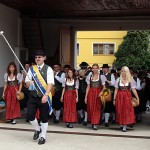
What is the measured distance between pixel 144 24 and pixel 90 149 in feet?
31.8

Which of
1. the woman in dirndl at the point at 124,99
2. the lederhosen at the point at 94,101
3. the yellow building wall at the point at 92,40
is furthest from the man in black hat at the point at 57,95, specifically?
the yellow building wall at the point at 92,40

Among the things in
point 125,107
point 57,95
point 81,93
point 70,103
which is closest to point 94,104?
point 70,103

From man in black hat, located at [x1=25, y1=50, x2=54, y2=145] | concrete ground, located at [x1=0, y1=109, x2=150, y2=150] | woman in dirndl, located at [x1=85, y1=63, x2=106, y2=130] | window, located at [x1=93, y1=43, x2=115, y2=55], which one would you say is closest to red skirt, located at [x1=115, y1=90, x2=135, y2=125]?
concrete ground, located at [x1=0, y1=109, x2=150, y2=150]

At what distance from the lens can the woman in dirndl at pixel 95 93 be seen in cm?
842

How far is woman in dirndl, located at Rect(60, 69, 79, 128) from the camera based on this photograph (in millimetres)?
8711

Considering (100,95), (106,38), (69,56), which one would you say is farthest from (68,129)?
(106,38)

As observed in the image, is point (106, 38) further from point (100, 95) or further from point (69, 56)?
point (100, 95)

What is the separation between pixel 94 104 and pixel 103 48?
934 inches

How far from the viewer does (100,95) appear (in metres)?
8.34

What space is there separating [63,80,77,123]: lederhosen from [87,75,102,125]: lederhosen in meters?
0.44

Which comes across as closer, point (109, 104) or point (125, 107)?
point (125, 107)

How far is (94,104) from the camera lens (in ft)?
27.9

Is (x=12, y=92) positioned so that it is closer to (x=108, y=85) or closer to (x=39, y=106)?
(x=39, y=106)

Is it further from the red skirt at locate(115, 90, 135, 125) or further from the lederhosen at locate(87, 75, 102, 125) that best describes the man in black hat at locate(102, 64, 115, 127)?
the red skirt at locate(115, 90, 135, 125)
